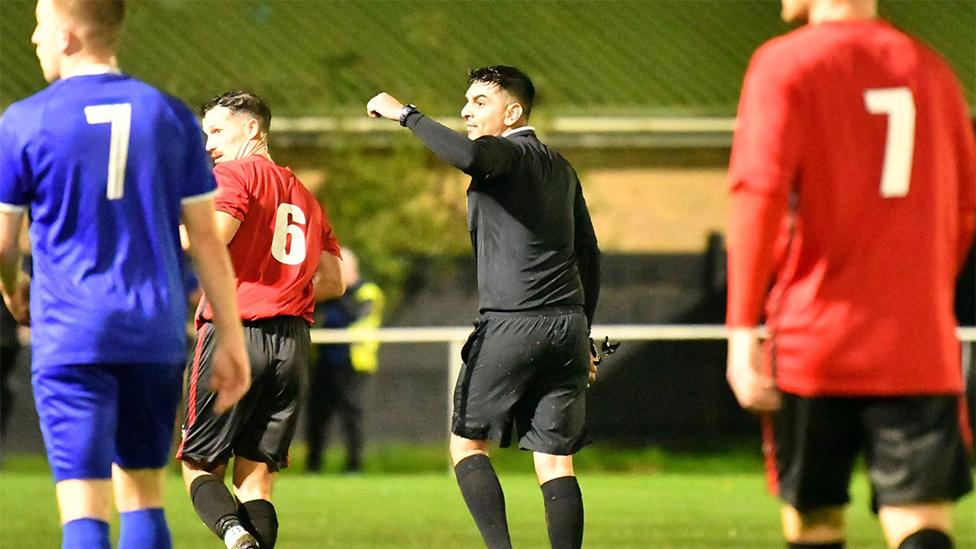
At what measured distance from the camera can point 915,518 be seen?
177 inches

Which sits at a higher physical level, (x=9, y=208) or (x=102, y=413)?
(x=9, y=208)

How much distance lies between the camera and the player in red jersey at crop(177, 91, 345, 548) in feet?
23.5

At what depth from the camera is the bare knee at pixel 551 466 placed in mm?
7316

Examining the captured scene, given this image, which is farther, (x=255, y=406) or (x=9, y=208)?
(x=255, y=406)

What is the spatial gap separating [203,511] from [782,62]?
11.8ft

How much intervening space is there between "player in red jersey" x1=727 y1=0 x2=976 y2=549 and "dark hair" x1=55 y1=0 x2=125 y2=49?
1.77 m

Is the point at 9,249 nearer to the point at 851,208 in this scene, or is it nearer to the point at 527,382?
the point at 851,208

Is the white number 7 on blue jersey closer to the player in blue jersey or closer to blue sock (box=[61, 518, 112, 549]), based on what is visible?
the player in blue jersey

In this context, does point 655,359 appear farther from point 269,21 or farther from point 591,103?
point 269,21

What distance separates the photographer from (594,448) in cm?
1591

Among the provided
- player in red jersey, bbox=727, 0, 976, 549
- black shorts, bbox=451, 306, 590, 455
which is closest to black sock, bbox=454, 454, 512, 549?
black shorts, bbox=451, 306, 590, 455

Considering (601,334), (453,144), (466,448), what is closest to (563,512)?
(466,448)

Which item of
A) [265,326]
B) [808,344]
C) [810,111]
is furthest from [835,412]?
[265,326]

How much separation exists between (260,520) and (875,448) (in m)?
3.29
